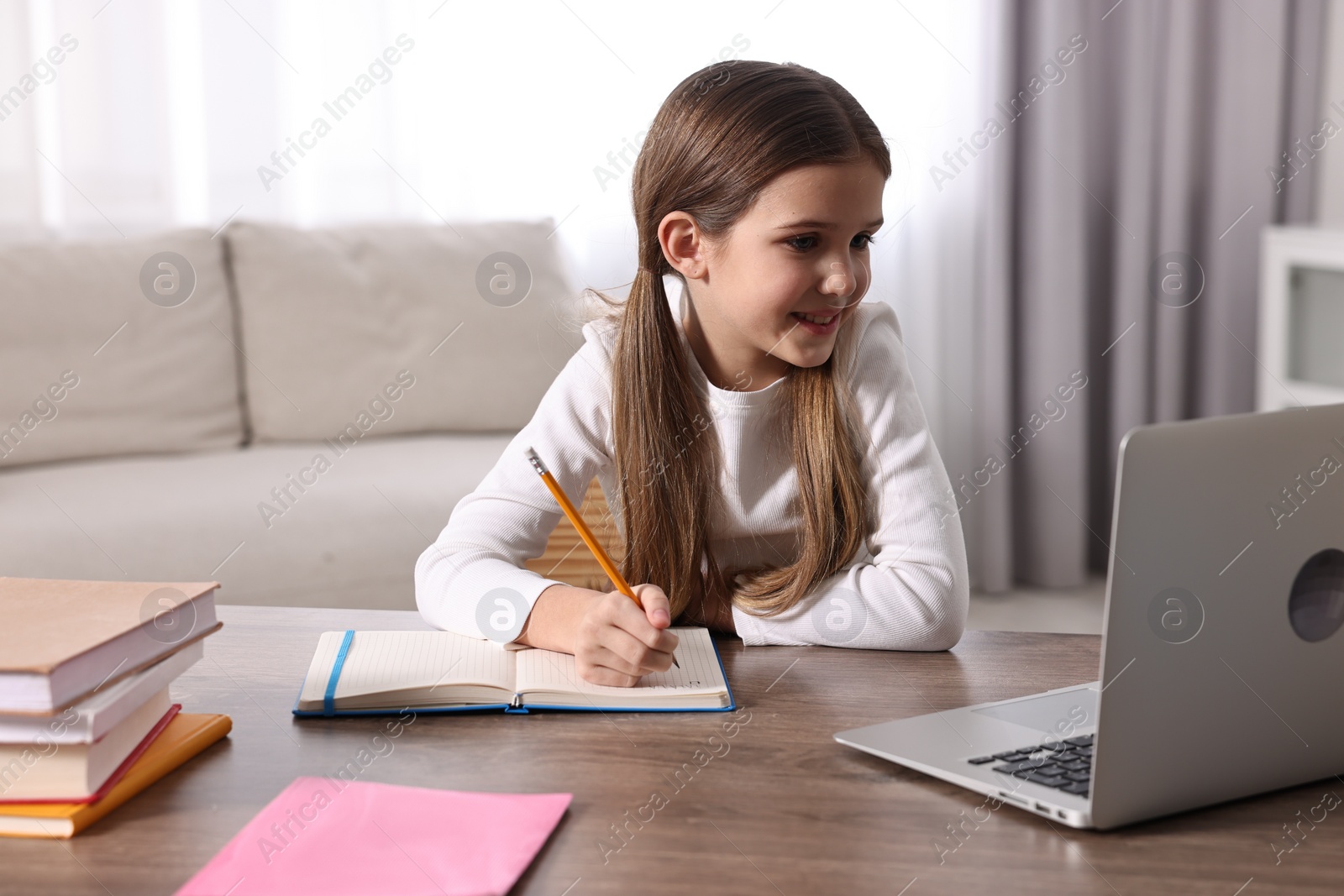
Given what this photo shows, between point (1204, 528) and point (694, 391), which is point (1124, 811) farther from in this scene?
point (694, 391)

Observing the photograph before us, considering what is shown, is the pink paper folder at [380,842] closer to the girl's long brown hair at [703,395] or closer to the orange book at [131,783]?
the orange book at [131,783]

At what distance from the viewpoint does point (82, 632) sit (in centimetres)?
70

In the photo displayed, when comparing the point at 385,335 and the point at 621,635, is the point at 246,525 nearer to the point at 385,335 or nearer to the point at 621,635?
the point at 385,335

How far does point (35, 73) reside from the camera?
2650 mm

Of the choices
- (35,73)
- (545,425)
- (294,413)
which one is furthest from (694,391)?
(35,73)

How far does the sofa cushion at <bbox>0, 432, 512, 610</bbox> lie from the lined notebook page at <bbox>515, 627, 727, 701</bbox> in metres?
1.27

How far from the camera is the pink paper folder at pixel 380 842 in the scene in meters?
0.58

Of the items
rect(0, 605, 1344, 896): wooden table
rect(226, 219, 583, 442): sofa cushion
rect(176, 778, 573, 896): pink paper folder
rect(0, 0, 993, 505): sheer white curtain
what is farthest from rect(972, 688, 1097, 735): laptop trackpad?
rect(0, 0, 993, 505): sheer white curtain

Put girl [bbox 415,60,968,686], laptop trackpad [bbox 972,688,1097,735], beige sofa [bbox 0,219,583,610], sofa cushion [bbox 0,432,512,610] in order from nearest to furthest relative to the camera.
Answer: laptop trackpad [bbox 972,688,1097,735]
girl [bbox 415,60,968,686]
sofa cushion [bbox 0,432,512,610]
beige sofa [bbox 0,219,583,610]

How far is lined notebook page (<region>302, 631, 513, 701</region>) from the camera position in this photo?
849 millimetres

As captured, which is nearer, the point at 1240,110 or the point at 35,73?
the point at 35,73

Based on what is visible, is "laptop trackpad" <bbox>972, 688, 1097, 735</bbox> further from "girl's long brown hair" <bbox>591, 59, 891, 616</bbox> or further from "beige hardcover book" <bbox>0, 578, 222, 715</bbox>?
"beige hardcover book" <bbox>0, 578, 222, 715</bbox>

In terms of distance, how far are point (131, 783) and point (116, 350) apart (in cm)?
201

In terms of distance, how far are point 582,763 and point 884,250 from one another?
244 centimetres
